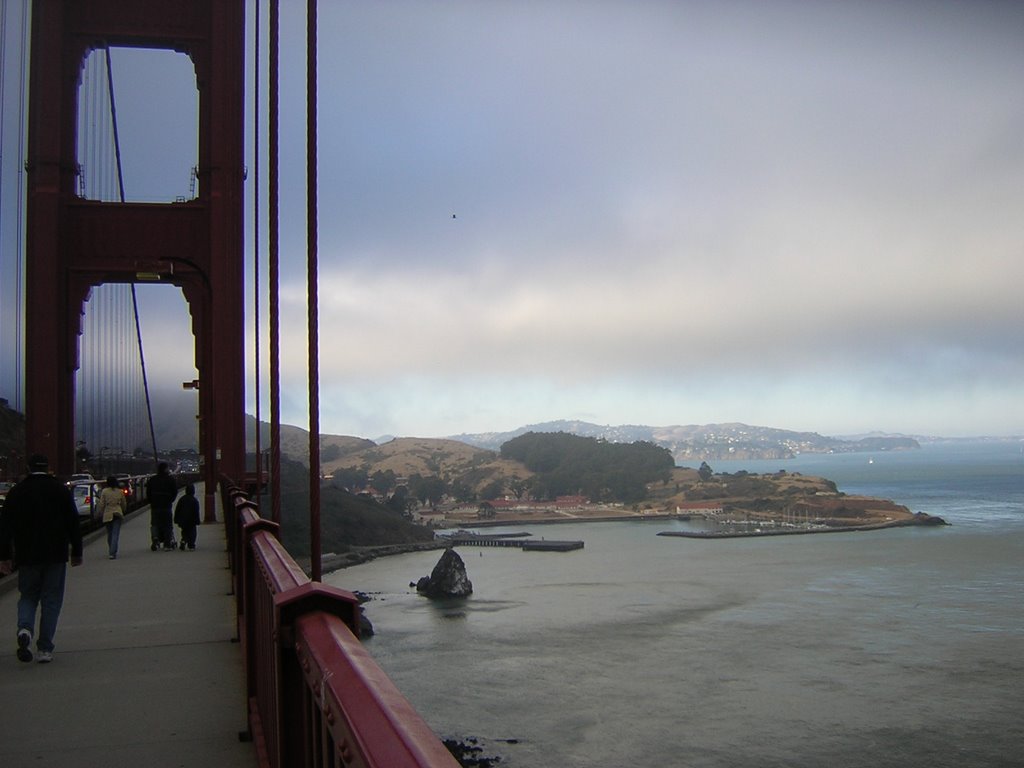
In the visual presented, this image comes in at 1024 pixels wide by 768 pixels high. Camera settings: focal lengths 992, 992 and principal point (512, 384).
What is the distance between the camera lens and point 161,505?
12047 mm

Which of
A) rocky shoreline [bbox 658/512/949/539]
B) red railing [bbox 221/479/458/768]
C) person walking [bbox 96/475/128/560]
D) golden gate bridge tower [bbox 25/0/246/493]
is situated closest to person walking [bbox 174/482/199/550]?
person walking [bbox 96/475/128/560]

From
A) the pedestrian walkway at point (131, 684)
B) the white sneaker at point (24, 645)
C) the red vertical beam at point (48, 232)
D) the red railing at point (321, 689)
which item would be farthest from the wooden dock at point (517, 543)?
the red railing at point (321, 689)

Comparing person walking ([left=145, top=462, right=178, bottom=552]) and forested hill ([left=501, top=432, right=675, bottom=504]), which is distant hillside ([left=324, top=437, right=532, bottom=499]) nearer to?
forested hill ([left=501, top=432, right=675, bottom=504])

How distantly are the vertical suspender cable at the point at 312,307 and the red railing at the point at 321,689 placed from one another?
0.86 ft

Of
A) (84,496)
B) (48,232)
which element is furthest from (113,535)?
(84,496)

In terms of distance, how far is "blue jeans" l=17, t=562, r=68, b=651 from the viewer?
216 inches

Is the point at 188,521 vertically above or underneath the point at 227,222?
underneath

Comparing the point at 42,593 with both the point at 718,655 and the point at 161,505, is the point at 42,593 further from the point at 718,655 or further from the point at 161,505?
the point at 718,655

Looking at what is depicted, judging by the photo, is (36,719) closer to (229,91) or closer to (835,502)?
(229,91)

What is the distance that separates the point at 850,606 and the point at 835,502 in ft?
209

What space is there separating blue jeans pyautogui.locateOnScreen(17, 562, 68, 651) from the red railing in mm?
2305

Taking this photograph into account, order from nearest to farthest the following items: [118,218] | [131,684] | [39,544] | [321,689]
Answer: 1. [321,689]
2. [131,684]
3. [39,544]
4. [118,218]

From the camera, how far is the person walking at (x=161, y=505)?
11680 mm

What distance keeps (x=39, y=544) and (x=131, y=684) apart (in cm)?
99
